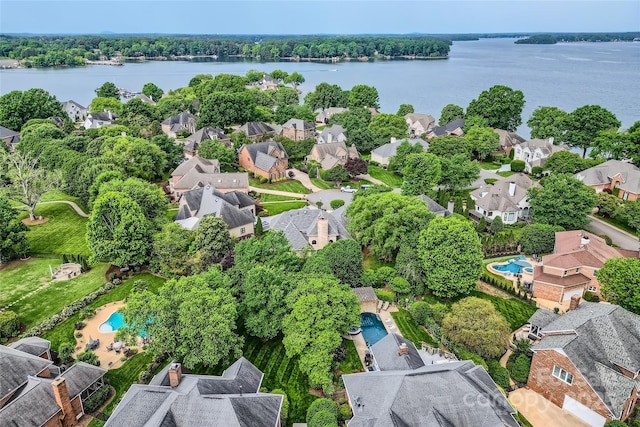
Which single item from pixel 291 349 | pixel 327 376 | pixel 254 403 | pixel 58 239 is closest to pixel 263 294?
pixel 291 349

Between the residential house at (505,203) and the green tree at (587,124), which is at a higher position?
the green tree at (587,124)

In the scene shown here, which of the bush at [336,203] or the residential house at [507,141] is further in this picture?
the residential house at [507,141]

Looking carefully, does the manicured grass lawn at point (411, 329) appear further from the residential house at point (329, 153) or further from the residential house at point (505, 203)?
the residential house at point (329, 153)

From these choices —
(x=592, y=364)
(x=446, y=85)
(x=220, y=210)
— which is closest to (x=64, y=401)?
(x=220, y=210)

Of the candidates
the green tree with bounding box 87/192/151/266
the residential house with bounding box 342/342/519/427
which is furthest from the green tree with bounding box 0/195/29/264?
the residential house with bounding box 342/342/519/427

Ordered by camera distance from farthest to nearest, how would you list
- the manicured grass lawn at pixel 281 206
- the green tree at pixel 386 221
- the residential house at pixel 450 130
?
the residential house at pixel 450 130 < the manicured grass lawn at pixel 281 206 < the green tree at pixel 386 221

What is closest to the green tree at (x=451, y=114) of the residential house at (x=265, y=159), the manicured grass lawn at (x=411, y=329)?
the residential house at (x=265, y=159)
